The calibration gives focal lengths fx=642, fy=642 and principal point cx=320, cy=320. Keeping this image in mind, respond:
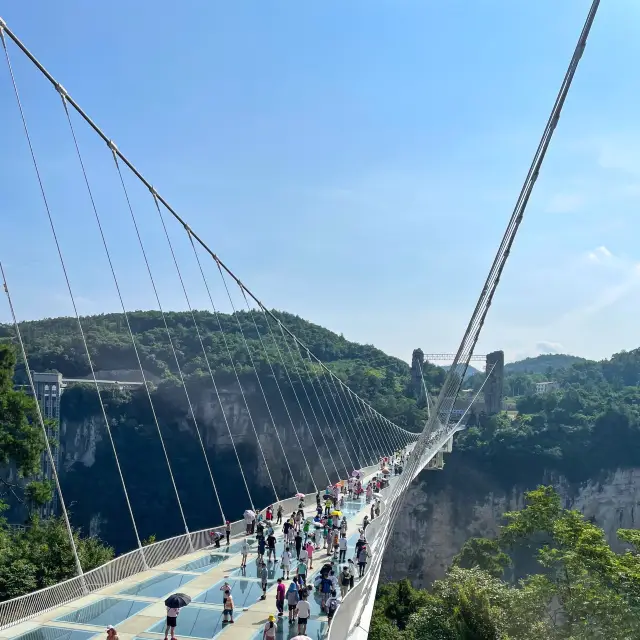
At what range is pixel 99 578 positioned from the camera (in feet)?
32.2

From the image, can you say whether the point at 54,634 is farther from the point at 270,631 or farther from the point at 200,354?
the point at 200,354

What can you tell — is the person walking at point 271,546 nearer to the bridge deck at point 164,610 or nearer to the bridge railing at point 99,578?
the bridge deck at point 164,610

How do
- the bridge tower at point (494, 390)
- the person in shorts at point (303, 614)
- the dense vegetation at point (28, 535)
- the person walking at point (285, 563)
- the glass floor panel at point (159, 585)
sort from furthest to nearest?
1. the bridge tower at point (494, 390)
2. the dense vegetation at point (28, 535)
3. the person walking at point (285, 563)
4. the glass floor panel at point (159, 585)
5. the person in shorts at point (303, 614)

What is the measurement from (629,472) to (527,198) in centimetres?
5243

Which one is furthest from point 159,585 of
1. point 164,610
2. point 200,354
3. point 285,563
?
point 200,354

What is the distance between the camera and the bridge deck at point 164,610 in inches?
308

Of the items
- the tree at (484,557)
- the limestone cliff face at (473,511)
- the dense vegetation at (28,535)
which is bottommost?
the limestone cliff face at (473,511)

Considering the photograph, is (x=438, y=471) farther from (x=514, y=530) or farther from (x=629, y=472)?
(x=514, y=530)

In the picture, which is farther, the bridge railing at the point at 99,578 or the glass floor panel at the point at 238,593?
the glass floor panel at the point at 238,593

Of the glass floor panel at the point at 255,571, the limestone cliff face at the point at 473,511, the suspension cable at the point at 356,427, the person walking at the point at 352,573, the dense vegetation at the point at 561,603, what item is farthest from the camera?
the suspension cable at the point at 356,427

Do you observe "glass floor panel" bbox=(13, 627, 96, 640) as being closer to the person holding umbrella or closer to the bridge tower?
the person holding umbrella

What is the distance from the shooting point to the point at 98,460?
72625 mm

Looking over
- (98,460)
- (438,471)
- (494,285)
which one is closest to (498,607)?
(494,285)

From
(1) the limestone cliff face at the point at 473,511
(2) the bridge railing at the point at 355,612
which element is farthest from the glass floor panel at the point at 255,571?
(1) the limestone cliff face at the point at 473,511
